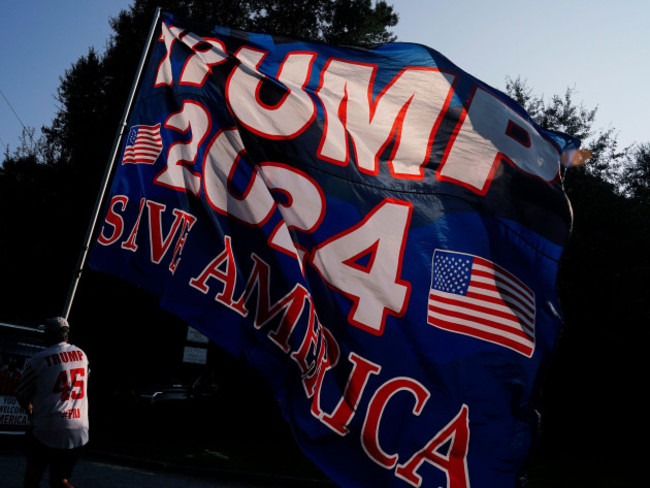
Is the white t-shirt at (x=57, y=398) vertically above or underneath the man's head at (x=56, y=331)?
underneath

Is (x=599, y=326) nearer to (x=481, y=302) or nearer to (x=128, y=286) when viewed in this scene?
(x=128, y=286)

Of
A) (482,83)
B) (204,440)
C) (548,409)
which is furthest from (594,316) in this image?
(482,83)

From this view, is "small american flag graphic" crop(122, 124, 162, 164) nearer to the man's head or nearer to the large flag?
the large flag

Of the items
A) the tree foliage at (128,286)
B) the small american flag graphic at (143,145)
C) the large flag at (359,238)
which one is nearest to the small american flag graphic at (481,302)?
the large flag at (359,238)

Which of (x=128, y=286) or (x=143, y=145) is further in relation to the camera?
(x=128, y=286)

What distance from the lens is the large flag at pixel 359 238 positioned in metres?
4.11

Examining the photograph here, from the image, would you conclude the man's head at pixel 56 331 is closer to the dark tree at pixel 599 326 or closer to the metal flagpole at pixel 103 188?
the metal flagpole at pixel 103 188

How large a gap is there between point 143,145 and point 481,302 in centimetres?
281

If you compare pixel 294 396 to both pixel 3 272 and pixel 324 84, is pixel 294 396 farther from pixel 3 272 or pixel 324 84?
pixel 3 272

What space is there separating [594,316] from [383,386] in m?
19.9

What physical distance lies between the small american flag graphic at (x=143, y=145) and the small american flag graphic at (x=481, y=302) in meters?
2.28

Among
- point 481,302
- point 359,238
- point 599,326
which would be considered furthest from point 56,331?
point 599,326

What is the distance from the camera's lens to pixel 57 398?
15.7 feet

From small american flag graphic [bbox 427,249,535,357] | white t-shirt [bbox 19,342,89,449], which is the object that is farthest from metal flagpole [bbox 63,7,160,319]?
small american flag graphic [bbox 427,249,535,357]
